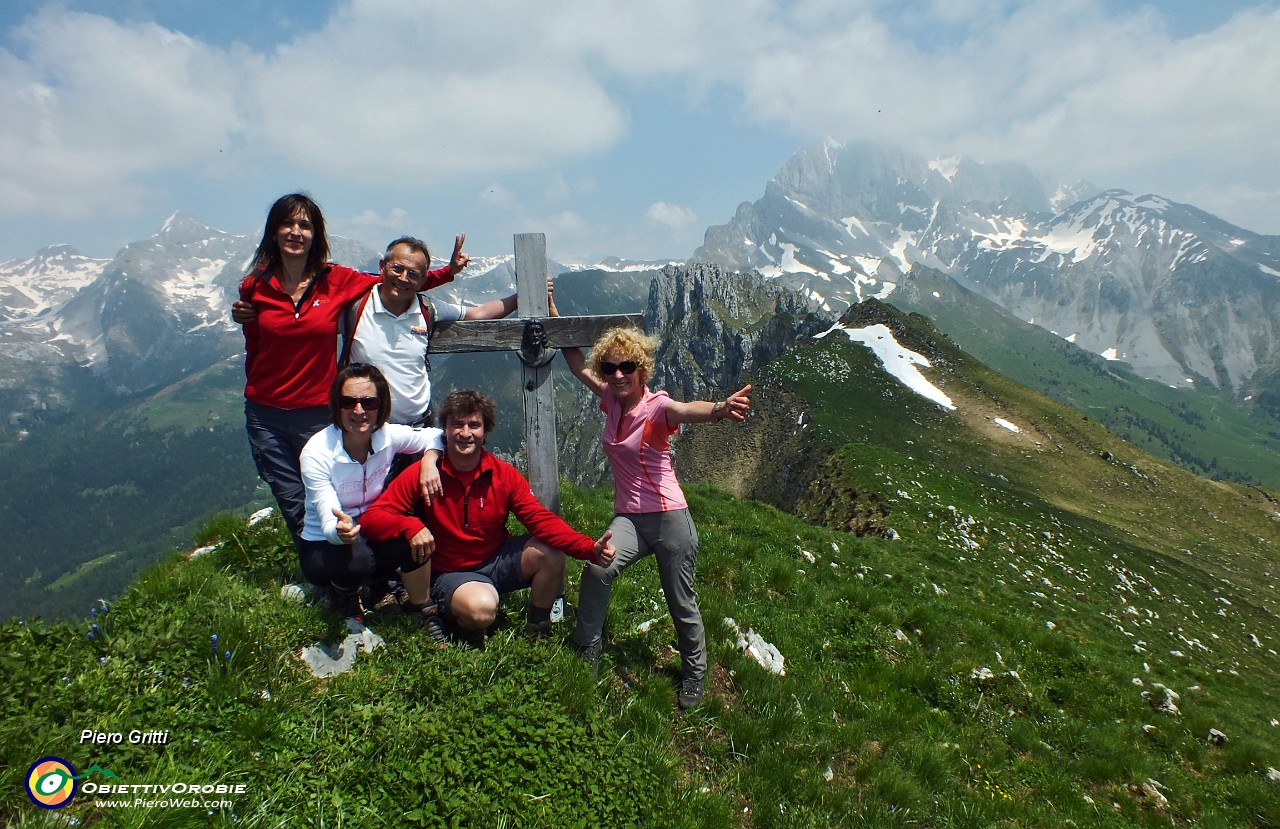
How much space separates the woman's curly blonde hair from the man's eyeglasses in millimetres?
2116

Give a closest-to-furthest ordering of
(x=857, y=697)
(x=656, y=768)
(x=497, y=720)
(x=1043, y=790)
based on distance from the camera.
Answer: (x=497, y=720)
(x=656, y=768)
(x=1043, y=790)
(x=857, y=697)

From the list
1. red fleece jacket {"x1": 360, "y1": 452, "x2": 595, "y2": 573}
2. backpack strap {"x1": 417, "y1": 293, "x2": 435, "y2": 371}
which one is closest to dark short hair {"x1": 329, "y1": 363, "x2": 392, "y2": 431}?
red fleece jacket {"x1": 360, "y1": 452, "x2": 595, "y2": 573}

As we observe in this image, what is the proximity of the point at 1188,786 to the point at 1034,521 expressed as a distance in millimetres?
25359

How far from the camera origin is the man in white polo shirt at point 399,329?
6.29 metres

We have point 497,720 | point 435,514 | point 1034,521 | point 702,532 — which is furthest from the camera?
point 1034,521

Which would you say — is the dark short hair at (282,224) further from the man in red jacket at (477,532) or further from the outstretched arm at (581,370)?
the outstretched arm at (581,370)

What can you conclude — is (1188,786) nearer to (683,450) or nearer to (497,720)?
(497,720)

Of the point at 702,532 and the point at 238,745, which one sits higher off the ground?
the point at 238,745

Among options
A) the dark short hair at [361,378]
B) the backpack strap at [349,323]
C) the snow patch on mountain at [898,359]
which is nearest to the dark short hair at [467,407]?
the dark short hair at [361,378]

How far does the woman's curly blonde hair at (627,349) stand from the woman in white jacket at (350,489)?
6.62 ft

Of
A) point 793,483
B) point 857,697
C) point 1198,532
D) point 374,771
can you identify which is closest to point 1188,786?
point 857,697

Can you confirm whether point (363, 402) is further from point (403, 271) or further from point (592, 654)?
point (592, 654)

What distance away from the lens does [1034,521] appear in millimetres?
29953

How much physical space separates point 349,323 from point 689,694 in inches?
214
